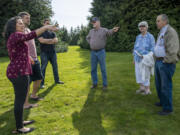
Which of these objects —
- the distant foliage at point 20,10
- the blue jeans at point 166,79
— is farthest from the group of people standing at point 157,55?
the distant foliage at point 20,10

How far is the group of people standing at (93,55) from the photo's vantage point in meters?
2.54

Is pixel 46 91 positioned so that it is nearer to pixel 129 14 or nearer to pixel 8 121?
pixel 8 121

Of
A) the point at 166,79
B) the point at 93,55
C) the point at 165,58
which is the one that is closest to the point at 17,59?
the point at 165,58

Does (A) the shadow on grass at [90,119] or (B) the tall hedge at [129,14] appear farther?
(B) the tall hedge at [129,14]

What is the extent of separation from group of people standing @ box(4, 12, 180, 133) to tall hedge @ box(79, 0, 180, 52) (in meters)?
12.4

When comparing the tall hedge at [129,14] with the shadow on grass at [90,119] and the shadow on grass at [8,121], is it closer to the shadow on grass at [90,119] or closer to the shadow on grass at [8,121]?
the shadow on grass at [90,119]

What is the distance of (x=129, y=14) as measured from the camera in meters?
17.5

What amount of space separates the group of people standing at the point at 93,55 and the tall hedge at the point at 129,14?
40.8ft

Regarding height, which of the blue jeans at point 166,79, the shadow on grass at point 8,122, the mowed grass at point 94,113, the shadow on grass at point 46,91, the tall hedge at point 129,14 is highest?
the tall hedge at point 129,14

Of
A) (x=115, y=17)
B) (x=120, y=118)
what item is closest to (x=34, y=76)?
(x=120, y=118)

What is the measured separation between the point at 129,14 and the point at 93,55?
14.0 metres

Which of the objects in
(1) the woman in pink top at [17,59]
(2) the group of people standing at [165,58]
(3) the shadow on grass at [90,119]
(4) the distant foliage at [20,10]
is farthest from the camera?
(4) the distant foliage at [20,10]

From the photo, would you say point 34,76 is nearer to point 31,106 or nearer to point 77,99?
point 31,106

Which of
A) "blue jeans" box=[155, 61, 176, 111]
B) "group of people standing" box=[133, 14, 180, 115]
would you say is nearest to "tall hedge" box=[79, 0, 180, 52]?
"group of people standing" box=[133, 14, 180, 115]
